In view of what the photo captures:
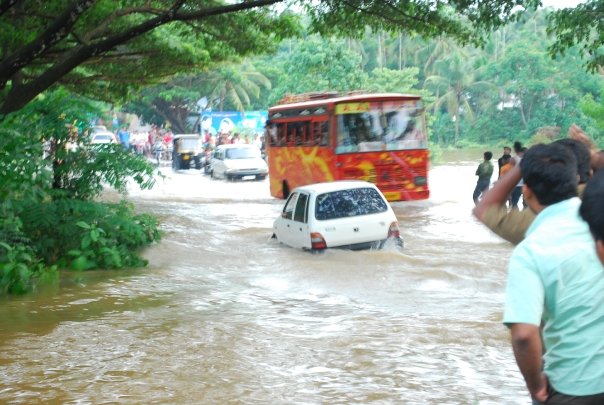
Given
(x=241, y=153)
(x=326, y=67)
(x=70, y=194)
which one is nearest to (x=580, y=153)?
(x=70, y=194)

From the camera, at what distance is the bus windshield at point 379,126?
2058cm

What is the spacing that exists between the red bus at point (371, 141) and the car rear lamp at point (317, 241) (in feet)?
22.8

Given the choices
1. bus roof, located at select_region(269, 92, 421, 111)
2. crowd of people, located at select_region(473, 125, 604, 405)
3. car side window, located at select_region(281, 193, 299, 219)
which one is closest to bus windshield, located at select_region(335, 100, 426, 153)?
bus roof, located at select_region(269, 92, 421, 111)

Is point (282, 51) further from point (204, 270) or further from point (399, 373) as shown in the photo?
point (399, 373)

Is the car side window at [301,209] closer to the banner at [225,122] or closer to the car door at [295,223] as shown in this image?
the car door at [295,223]

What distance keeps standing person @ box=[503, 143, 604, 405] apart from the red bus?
17390 mm

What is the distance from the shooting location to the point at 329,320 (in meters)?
9.80

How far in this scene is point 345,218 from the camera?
541 inches

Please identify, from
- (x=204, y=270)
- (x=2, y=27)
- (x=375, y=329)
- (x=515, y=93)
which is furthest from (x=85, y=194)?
(x=515, y=93)

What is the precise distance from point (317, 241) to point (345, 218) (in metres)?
0.54

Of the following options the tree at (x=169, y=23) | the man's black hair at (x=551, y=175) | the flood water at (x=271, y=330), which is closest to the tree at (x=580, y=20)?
the tree at (x=169, y=23)

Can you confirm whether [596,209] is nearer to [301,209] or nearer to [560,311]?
[560,311]

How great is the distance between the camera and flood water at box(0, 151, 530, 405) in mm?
7289

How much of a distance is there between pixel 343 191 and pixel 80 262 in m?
4.00
